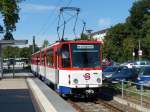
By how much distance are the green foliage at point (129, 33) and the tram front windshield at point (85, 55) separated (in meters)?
82.5

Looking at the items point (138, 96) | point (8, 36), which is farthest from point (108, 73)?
point (8, 36)

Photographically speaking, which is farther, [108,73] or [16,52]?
[16,52]

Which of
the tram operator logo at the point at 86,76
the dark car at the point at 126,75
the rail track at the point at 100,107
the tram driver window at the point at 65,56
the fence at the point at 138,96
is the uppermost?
the tram driver window at the point at 65,56

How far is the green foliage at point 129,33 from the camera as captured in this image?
363 ft

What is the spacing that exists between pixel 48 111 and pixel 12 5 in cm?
4116

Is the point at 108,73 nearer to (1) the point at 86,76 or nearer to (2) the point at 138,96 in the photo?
(1) the point at 86,76

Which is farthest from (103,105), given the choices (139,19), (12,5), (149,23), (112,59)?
(139,19)

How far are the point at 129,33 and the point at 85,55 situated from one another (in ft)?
329

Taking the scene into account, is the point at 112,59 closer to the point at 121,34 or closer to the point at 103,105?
the point at 121,34

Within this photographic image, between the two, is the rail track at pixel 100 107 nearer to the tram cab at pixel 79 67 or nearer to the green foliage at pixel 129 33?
the tram cab at pixel 79 67

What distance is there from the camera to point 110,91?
29.5 metres

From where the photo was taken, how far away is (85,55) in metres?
24.8

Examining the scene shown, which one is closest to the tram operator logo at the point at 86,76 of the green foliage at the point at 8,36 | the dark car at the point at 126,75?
the dark car at the point at 126,75

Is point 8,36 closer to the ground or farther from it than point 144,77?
farther from it
